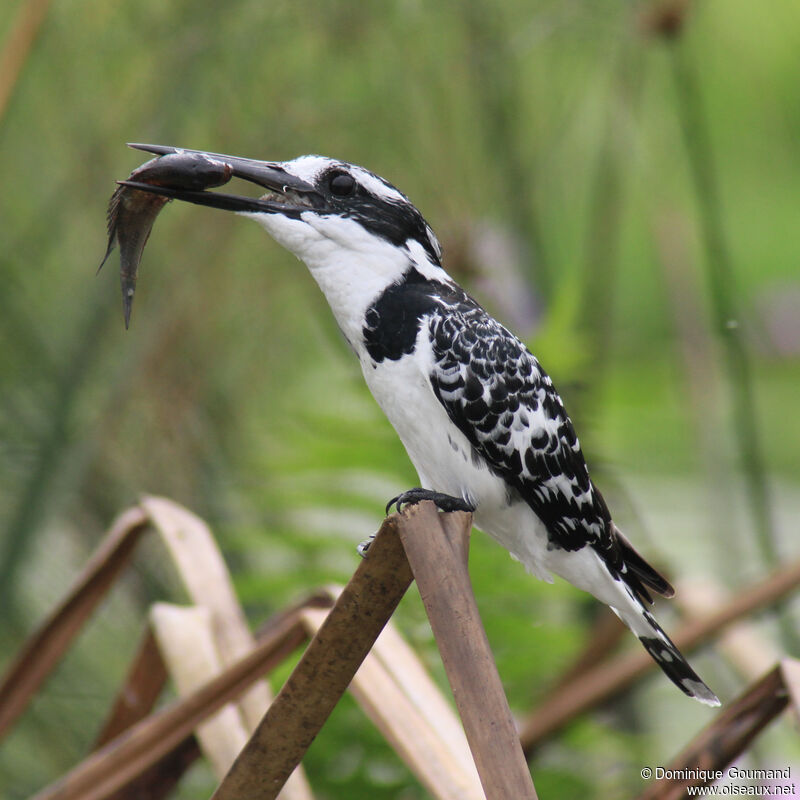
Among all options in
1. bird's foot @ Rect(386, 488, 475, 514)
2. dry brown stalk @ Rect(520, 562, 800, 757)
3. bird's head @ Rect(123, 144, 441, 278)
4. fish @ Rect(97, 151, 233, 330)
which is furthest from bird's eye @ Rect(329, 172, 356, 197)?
dry brown stalk @ Rect(520, 562, 800, 757)

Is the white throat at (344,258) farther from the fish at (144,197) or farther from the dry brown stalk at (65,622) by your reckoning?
the dry brown stalk at (65,622)

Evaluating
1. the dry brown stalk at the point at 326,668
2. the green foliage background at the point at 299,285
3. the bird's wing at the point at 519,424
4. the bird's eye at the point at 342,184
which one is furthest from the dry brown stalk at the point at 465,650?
the green foliage background at the point at 299,285

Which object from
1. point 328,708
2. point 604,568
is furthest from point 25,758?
point 328,708

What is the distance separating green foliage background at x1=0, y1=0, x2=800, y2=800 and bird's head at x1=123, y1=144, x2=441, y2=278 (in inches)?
28.6

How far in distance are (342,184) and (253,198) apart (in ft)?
0.39

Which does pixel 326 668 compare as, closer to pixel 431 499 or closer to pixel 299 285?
pixel 431 499

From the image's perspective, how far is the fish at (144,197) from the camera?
1094mm

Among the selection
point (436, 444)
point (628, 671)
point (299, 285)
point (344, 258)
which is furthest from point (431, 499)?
point (299, 285)

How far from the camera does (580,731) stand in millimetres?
2162

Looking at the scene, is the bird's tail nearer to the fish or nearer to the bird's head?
the bird's head

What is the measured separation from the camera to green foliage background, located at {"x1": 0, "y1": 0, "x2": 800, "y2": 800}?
2.14 m

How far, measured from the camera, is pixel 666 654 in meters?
1.31

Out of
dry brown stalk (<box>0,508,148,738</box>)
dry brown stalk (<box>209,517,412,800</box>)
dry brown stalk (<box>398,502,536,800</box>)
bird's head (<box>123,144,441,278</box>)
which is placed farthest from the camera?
dry brown stalk (<box>0,508,148,738</box>)

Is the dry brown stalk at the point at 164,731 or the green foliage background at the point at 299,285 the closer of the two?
the dry brown stalk at the point at 164,731
